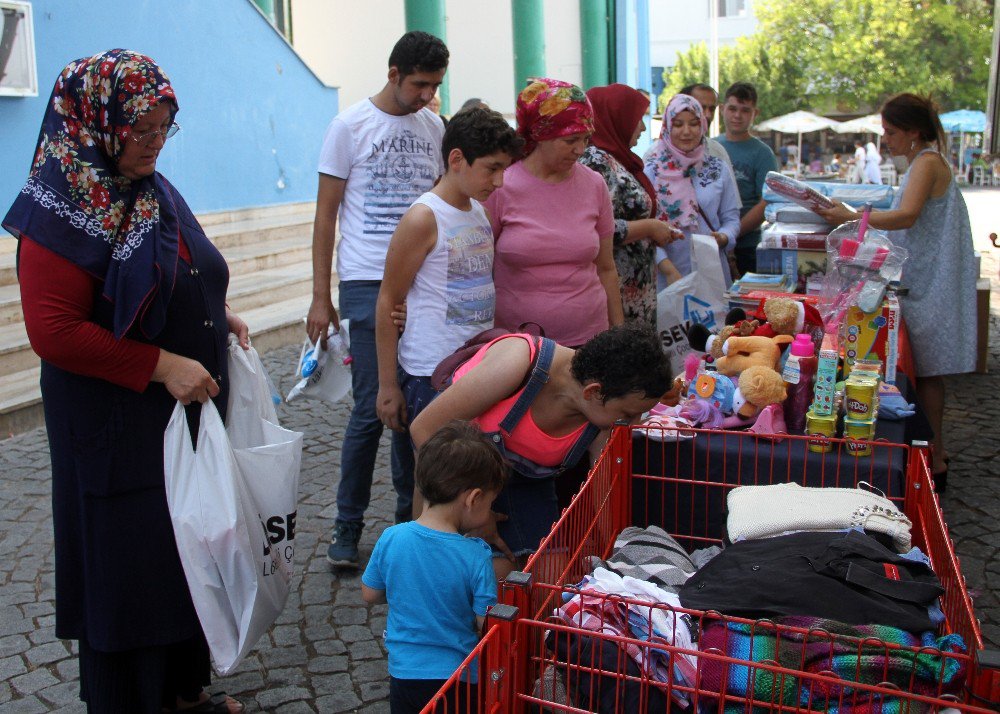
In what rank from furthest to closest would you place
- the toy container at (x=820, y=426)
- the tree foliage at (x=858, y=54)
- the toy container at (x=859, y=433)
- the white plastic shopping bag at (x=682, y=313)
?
the tree foliage at (x=858, y=54) < the white plastic shopping bag at (x=682, y=313) < the toy container at (x=820, y=426) < the toy container at (x=859, y=433)

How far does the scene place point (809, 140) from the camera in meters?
45.3

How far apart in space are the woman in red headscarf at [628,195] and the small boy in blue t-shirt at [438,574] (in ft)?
6.97

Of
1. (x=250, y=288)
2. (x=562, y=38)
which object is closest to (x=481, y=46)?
(x=562, y=38)

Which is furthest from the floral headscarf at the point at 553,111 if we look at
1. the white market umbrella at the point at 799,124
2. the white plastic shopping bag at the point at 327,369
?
the white market umbrella at the point at 799,124

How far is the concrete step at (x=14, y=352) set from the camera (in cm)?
645

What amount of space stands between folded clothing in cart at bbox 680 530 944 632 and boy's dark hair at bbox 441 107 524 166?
4.86 ft

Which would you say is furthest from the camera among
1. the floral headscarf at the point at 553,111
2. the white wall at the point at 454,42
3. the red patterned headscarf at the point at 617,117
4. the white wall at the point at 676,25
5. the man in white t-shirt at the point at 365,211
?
the white wall at the point at 676,25

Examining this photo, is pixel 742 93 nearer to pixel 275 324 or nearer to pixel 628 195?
pixel 628 195

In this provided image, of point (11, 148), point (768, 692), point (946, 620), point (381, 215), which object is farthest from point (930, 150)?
point (11, 148)

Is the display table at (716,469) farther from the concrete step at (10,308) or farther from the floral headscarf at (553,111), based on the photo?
the concrete step at (10,308)

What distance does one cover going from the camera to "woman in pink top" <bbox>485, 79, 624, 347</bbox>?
3494 millimetres

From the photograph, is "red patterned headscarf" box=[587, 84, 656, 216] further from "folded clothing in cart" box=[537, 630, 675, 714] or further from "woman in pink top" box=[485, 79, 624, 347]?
"folded clothing in cart" box=[537, 630, 675, 714]

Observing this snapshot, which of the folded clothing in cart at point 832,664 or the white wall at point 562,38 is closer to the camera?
the folded clothing in cart at point 832,664

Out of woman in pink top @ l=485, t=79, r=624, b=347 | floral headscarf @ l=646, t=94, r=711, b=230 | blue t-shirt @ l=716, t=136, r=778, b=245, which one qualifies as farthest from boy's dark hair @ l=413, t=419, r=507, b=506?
blue t-shirt @ l=716, t=136, r=778, b=245
